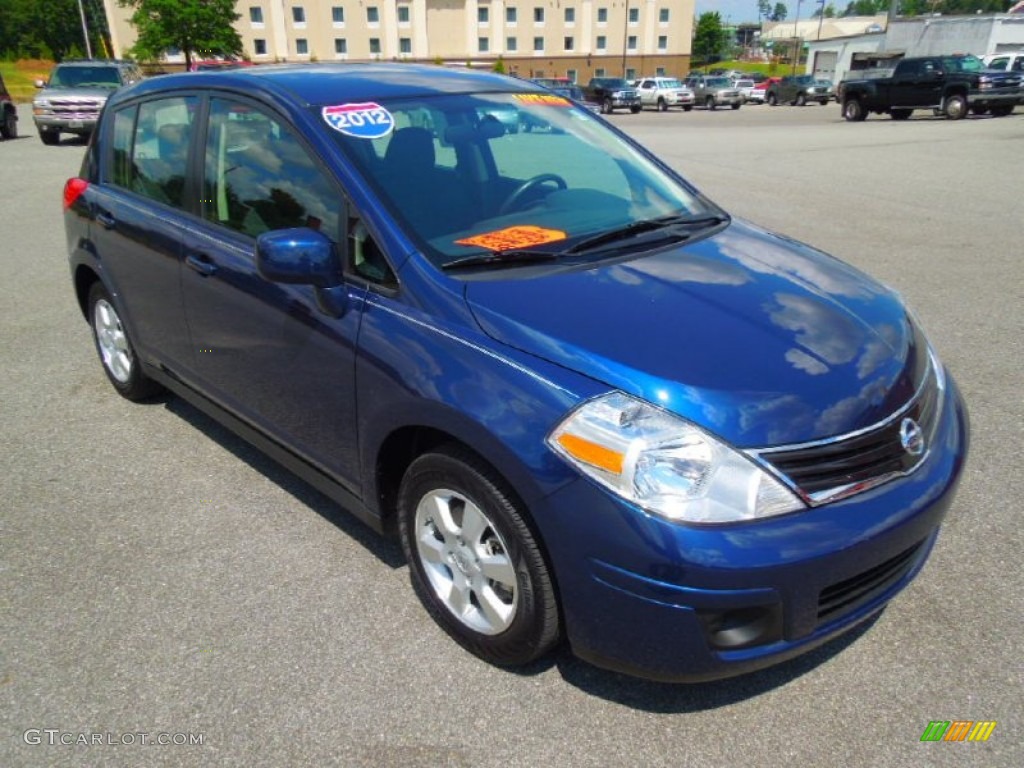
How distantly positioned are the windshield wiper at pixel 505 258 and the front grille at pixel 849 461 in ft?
3.50

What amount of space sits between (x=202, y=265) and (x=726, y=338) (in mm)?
2233

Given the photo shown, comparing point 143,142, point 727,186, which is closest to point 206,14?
point 727,186

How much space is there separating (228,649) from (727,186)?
11.0 metres

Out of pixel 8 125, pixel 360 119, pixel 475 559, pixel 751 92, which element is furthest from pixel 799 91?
pixel 475 559

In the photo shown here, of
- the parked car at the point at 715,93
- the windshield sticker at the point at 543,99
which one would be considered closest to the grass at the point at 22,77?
the parked car at the point at 715,93

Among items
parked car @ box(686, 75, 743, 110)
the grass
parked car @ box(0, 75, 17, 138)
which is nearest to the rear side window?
parked car @ box(0, 75, 17, 138)

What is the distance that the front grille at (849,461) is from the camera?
2111 mm

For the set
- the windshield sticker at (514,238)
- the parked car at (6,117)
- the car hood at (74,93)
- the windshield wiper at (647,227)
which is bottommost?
the parked car at (6,117)

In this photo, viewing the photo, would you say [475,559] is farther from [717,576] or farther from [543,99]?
[543,99]

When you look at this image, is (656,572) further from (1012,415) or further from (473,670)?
(1012,415)

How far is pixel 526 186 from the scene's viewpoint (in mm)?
3240

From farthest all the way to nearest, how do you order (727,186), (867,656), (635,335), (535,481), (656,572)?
1. (727,186)
2. (867,656)
3. (635,335)
4. (535,481)
5. (656,572)

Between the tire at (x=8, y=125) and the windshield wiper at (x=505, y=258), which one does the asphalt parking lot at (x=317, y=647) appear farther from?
the tire at (x=8, y=125)

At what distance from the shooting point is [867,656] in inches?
103
